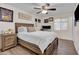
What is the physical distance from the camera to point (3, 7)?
1.54 m

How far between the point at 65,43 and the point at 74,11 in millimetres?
625

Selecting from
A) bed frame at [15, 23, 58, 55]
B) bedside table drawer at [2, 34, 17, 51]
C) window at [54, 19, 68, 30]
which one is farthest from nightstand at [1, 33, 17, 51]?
window at [54, 19, 68, 30]

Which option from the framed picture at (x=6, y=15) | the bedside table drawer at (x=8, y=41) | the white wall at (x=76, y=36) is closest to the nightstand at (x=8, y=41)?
the bedside table drawer at (x=8, y=41)

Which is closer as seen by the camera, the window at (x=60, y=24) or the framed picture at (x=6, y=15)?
the framed picture at (x=6, y=15)

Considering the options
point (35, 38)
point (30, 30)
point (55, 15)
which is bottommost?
point (35, 38)

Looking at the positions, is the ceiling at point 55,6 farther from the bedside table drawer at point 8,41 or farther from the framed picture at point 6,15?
the bedside table drawer at point 8,41

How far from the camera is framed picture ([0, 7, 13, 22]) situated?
1506mm

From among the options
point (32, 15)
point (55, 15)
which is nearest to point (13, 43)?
point (32, 15)

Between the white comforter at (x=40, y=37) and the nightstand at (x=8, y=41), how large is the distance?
126mm

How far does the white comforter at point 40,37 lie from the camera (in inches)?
60.1

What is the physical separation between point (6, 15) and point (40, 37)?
0.74 m

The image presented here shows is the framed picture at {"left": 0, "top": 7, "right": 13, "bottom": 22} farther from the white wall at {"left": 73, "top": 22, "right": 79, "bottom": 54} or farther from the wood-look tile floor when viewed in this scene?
the white wall at {"left": 73, "top": 22, "right": 79, "bottom": 54}
